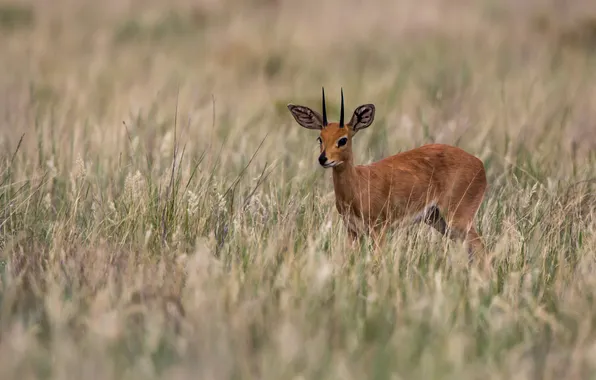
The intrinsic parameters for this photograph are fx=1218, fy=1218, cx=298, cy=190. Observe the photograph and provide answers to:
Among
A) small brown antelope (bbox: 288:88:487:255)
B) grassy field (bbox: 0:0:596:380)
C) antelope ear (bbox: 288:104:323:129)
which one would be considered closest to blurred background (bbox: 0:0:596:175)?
grassy field (bbox: 0:0:596:380)

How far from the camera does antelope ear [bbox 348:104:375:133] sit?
5586mm

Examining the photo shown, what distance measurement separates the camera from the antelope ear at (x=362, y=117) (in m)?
5.59

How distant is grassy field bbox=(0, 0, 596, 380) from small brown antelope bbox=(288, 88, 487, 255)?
0.14 m

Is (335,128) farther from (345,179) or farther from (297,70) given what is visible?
(297,70)

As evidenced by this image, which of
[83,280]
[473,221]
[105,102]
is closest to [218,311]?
[83,280]

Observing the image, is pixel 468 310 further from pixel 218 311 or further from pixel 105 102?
pixel 105 102

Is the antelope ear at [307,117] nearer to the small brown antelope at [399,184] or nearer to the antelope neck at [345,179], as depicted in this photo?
the small brown antelope at [399,184]

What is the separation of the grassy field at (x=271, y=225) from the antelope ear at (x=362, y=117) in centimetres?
45

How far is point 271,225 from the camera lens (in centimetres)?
554

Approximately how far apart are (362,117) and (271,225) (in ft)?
2.16

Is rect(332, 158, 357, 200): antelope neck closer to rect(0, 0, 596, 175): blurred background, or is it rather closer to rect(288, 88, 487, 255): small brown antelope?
rect(288, 88, 487, 255): small brown antelope

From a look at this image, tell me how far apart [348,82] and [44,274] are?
6.41 metres

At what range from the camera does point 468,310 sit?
14.0ft

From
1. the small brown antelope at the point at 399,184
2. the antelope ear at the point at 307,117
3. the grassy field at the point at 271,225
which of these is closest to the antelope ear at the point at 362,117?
the small brown antelope at the point at 399,184
